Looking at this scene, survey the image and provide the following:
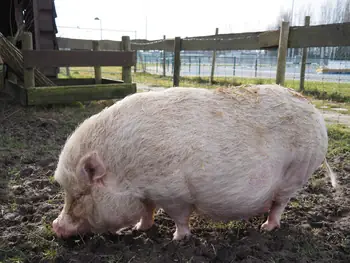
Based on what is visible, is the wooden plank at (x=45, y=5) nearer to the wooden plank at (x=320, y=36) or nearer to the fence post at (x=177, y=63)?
the fence post at (x=177, y=63)

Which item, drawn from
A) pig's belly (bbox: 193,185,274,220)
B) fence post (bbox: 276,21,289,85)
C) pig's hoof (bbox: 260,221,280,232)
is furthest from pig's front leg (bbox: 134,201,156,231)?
fence post (bbox: 276,21,289,85)

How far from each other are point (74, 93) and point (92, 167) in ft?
15.8

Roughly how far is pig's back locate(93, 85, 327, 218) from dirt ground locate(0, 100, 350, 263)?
36cm

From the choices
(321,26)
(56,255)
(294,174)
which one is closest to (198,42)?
(321,26)

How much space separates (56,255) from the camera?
8.29 ft

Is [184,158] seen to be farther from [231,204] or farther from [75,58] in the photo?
[75,58]

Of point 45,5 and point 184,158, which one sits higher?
point 45,5

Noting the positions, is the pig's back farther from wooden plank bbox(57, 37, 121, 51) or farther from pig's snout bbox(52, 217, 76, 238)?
wooden plank bbox(57, 37, 121, 51)

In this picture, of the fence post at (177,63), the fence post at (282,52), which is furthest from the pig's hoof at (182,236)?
the fence post at (177,63)

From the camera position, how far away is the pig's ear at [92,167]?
254 centimetres

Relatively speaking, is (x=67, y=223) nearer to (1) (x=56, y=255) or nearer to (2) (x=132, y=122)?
(1) (x=56, y=255)

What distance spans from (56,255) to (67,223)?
260 millimetres

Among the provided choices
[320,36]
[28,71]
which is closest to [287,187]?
[320,36]

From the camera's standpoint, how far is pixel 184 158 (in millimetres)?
2430
